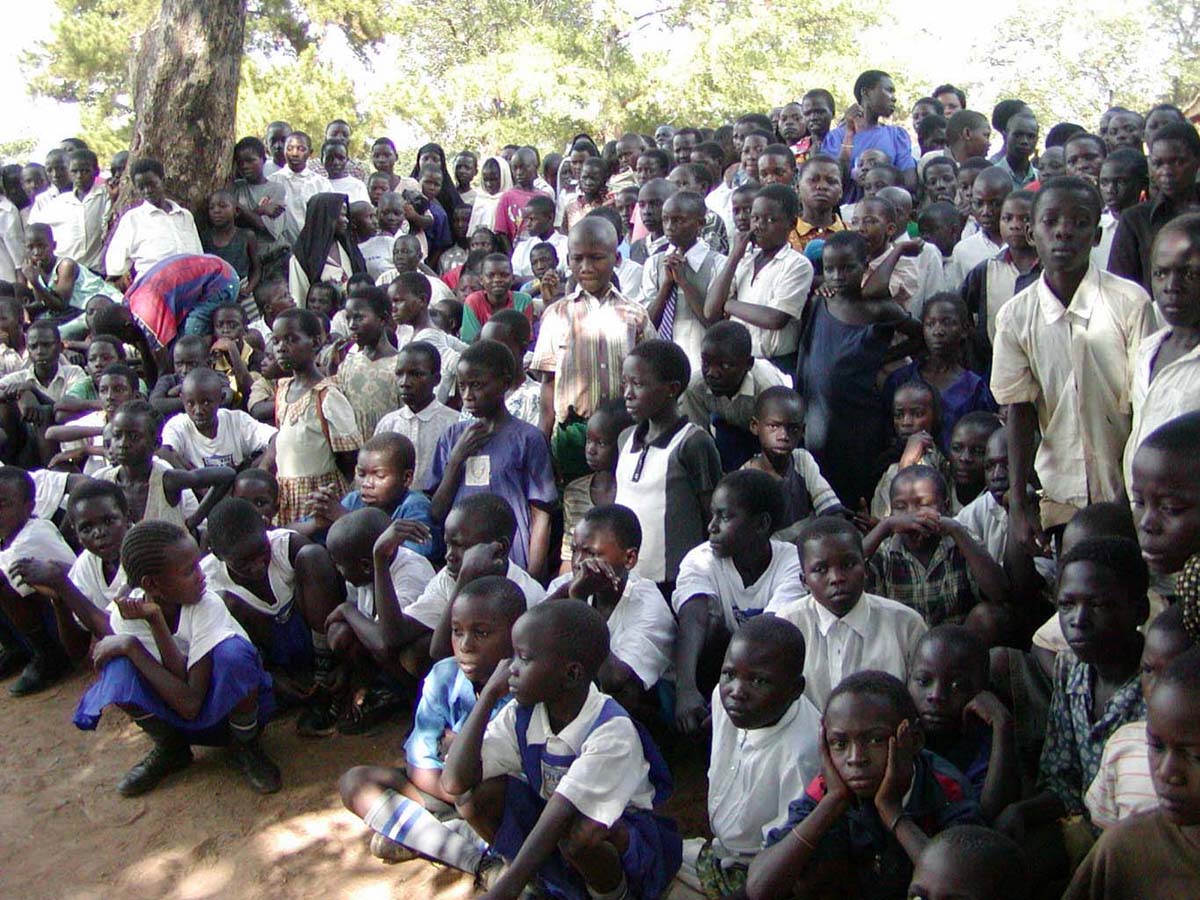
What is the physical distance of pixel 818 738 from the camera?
8.93 ft

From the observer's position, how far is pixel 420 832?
310 centimetres

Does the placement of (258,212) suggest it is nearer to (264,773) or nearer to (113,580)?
(113,580)

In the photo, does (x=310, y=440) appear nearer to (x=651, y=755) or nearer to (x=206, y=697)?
(x=206, y=697)

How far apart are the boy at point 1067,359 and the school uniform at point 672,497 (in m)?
0.96

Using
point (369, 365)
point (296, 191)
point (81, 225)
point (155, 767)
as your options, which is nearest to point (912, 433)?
point (369, 365)

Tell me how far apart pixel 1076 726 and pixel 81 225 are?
7545 millimetres

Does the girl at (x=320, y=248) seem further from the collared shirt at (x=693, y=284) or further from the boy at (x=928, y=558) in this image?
the boy at (x=928, y=558)

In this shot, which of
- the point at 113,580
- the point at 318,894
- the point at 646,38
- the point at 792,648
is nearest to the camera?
the point at 792,648

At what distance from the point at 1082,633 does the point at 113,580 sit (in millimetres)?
3363

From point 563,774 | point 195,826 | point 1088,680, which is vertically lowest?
point 195,826

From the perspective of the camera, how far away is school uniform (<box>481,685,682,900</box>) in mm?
2654

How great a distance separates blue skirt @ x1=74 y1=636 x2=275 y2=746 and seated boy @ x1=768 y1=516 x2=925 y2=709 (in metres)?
1.77

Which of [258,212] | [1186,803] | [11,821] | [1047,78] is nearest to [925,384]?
[1186,803]

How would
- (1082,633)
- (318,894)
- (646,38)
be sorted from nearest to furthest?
1. (1082,633)
2. (318,894)
3. (646,38)
